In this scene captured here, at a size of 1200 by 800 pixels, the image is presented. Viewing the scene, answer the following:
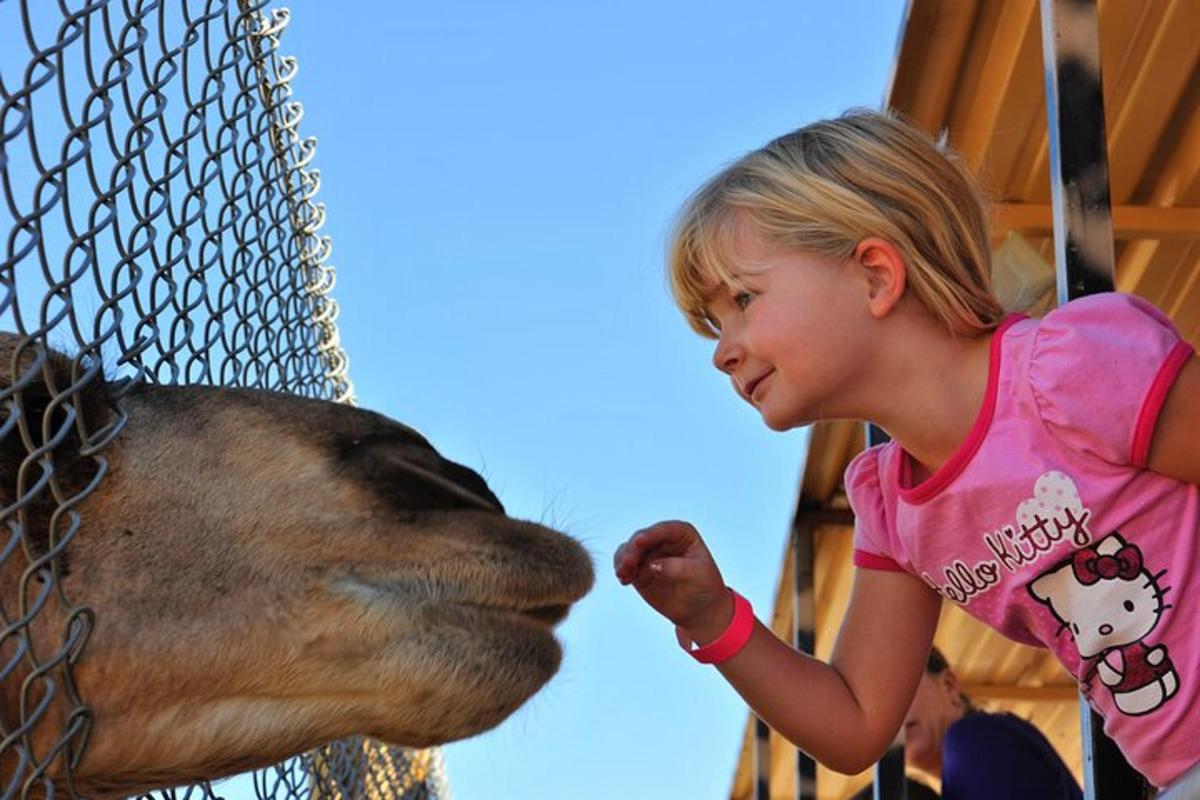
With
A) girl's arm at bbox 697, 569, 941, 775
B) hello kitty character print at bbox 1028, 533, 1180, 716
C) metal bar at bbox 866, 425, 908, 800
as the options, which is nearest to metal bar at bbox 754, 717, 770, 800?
metal bar at bbox 866, 425, 908, 800

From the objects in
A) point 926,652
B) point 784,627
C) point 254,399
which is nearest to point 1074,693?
point 784,627

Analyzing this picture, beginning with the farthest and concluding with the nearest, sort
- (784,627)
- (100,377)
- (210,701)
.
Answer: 1. (784,627)
2. (100,377)
3. (210,701)

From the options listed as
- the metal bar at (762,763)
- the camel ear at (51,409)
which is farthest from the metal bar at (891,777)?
the metal bar at (762,763)

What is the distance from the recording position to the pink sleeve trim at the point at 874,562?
121 inches

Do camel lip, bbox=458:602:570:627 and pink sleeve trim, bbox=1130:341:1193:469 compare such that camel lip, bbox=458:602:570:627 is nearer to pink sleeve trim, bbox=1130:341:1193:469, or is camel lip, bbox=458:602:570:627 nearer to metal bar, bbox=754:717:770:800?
pink sleeve trim, bbox=1130:341:1193:469

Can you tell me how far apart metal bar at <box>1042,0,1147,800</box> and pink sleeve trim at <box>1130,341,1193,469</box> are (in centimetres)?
52

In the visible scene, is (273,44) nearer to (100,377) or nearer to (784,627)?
(100,377)

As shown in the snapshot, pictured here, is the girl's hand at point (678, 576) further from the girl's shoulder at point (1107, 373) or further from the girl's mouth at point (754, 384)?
the girl's shoulder at point (1107, 373)

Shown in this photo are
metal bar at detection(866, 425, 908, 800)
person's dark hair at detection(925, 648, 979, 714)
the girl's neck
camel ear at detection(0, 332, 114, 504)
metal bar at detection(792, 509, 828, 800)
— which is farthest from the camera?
metal bar at detection(792, 509, 828, 800)

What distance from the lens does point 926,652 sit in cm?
309

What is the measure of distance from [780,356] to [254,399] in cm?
Answer: 81

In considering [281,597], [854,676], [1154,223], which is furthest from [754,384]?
[1154,223]

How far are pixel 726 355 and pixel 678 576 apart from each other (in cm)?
36

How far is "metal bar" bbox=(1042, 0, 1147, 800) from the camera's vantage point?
9.86ft
